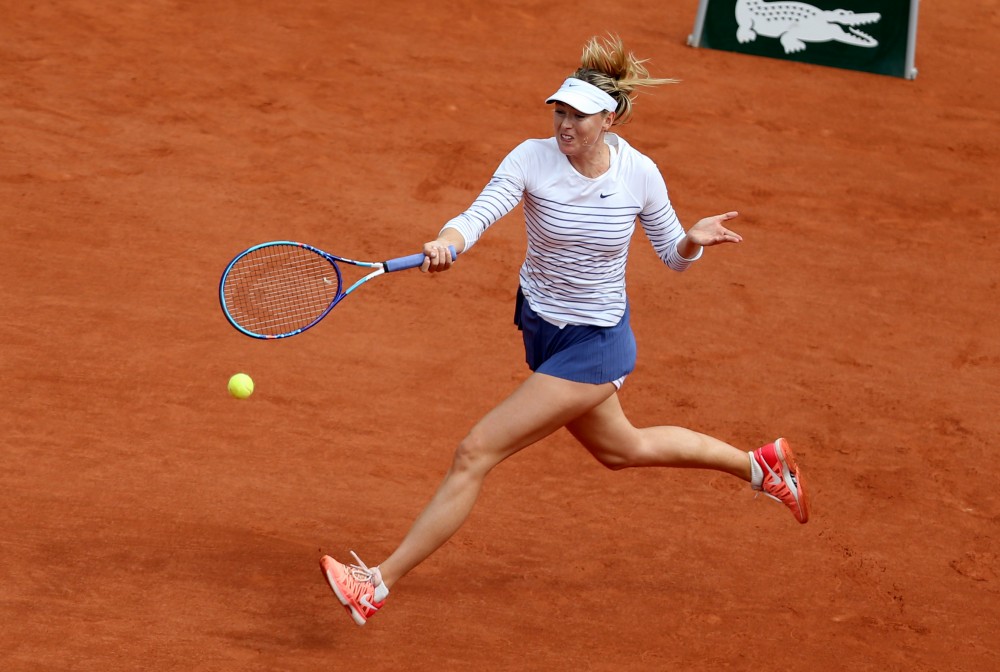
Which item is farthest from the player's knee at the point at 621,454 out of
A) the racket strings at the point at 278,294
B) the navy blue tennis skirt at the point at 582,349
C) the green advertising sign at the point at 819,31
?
the green advertising sign at the point at 819,31

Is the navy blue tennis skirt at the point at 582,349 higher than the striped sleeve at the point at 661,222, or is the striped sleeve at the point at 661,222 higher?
the striped sleeve at the point at 661,222

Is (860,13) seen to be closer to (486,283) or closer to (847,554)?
(486,283)

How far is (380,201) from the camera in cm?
816

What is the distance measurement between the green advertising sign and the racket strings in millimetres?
5740

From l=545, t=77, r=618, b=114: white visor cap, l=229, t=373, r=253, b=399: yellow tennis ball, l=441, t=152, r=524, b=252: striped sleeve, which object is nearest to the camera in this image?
l=545, t=77, r=618, b=114: white visor cap

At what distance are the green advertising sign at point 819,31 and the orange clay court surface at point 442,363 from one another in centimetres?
15

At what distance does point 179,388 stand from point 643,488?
2383mm

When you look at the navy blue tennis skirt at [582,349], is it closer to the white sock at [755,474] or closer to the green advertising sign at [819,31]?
the white sock at [755,474]

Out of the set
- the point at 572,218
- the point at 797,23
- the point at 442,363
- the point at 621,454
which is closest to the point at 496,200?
the point at 572,218

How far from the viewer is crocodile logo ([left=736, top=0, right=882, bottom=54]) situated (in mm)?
10711

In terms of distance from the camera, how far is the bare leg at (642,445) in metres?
4.82

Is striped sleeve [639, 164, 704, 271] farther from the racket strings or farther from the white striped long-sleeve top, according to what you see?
the racket strings

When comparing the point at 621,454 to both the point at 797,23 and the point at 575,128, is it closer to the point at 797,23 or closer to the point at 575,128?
the point at 575,128

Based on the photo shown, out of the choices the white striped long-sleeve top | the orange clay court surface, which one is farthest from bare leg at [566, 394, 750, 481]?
the orange clay court surface
